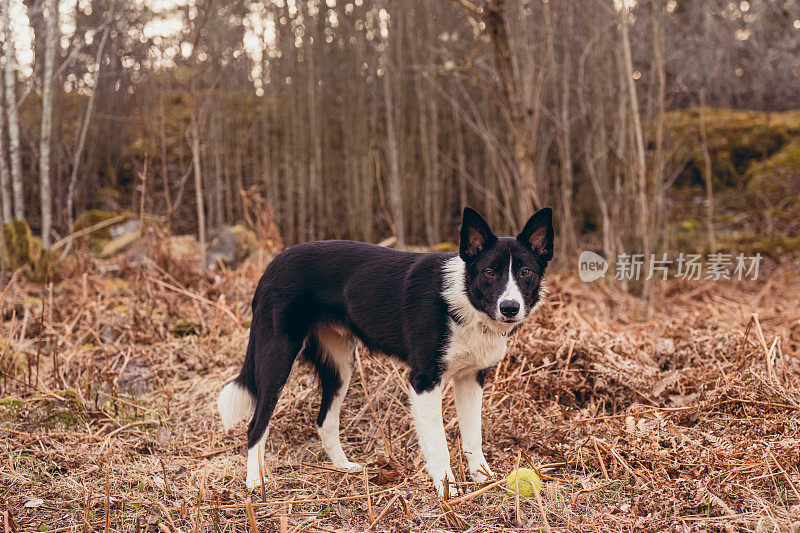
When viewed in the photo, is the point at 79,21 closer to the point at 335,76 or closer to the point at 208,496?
the point at 335,76

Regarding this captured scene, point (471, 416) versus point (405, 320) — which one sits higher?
point (405, 320)

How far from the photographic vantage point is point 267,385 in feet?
10.3

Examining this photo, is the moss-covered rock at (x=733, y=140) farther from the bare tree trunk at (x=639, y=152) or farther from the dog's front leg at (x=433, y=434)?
the dog's front leg at (x=433, y=434)

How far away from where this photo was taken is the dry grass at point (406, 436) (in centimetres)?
260

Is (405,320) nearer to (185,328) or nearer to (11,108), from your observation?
(185,328)

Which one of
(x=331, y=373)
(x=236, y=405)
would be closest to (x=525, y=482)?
(x=331, y=373)

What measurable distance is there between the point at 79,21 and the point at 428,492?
574 inches

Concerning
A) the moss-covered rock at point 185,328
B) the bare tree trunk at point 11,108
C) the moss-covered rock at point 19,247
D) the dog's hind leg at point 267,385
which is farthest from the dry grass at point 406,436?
the bare tree trunk at point 11,108

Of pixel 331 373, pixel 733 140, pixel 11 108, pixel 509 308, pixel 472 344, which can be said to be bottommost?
pixel 331 373

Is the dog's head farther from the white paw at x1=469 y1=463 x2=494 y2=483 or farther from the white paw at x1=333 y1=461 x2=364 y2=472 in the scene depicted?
the white paw at x1=333 y1=461 x2=364 y2=472

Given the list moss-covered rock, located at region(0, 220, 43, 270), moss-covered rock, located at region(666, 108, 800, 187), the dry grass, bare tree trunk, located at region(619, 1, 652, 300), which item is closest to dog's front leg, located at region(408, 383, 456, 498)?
the dry grass

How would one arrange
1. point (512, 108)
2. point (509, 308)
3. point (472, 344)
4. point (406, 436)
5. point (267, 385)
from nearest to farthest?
point (509, 308) → point (472, 344) → point (267, 385) → point (406, 436) → point (512, 108)

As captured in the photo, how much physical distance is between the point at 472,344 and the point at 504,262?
39 cm

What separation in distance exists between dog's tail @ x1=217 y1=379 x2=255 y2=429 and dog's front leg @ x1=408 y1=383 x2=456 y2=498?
0.91 metres
